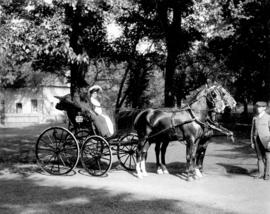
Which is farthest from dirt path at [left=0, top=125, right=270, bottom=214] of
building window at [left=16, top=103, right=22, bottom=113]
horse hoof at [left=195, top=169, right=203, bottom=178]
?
building window at [left=16, top=103, right=22, bottom=113]

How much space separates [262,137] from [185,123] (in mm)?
1912

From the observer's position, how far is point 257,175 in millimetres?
9562

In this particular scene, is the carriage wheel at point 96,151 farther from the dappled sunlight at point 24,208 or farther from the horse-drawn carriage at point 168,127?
the dappled sunlight at point 24,208

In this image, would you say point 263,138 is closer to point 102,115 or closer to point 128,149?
point 128,149

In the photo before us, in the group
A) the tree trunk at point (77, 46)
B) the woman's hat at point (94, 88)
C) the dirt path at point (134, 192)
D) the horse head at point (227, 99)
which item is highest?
the tree trunk at point (77, 46)

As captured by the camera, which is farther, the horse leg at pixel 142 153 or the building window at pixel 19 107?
the building window at pixel 19 107

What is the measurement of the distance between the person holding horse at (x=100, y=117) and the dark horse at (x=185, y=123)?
2.66 ft

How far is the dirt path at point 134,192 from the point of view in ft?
22.1

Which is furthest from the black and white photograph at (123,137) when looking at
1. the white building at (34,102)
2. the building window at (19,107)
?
the building window at (19,107)

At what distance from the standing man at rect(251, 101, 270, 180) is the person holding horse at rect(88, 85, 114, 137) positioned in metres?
3.74

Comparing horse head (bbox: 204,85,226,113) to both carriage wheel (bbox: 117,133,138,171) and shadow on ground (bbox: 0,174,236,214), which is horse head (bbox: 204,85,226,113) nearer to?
carriage wheel (bbox: 117,133,138,171)

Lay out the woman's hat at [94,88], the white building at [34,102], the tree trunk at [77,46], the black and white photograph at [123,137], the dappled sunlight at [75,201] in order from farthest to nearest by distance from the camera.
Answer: the white building at [34,102] < the tree trunk at [77,46] < the woman's hat at [94,88] < the black and white photograph at [123,137] < the dappled sunlight at [75,201]

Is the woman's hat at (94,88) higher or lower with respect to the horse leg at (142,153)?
higher

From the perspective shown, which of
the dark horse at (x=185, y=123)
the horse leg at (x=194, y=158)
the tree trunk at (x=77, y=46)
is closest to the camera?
the horse leg at (x=194, y=158)
